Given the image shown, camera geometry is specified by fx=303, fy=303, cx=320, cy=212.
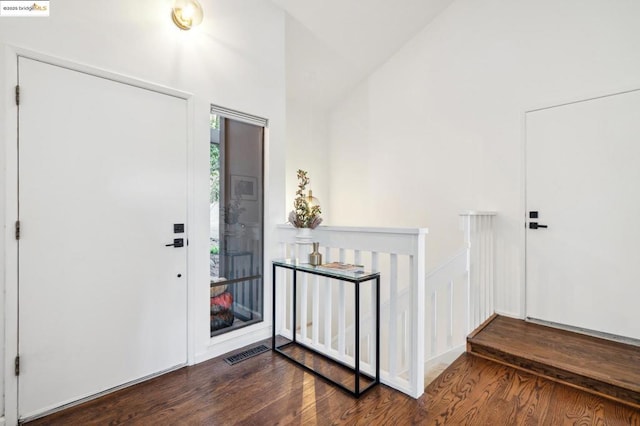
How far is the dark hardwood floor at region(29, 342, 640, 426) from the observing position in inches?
67.2

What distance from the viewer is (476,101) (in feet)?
10.8

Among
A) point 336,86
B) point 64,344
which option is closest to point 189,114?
point 64,344

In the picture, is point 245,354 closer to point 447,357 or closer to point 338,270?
point 338,270

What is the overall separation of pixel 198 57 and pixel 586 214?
351 centimetres

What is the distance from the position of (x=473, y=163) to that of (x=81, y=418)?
383cm

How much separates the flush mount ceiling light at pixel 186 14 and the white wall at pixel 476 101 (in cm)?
260

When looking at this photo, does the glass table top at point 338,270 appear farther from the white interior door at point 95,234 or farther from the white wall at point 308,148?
the white wall at point 308,148

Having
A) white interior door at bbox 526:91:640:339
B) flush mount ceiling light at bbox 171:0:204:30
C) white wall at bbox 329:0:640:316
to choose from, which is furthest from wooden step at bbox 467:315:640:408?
flush mount ceiling light at bbox 171:0:204:30

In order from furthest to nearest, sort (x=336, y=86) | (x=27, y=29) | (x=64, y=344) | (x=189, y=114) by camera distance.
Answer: (x=336, y=86) < (x=189, y=114) < (x=64, y=344) < (x=27, y=29)

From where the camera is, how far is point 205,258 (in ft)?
7.85

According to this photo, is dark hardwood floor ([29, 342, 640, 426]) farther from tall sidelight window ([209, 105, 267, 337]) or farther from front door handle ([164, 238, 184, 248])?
front door handle ([164, 238, 184, 248])

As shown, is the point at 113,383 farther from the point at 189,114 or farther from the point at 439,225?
the point at 439,225

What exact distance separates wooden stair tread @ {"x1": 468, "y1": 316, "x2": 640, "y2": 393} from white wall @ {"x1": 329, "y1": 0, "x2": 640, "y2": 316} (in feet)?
1.30

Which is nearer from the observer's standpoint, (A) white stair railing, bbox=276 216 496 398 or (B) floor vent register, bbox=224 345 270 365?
(A) white stair railing, bbox=276 216 496 398
